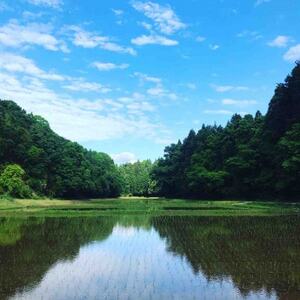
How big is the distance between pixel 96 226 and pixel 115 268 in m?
14.2

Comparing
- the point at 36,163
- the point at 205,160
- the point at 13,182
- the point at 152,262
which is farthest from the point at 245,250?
the point at 205,160

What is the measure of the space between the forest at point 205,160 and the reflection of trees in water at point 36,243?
83.1ft

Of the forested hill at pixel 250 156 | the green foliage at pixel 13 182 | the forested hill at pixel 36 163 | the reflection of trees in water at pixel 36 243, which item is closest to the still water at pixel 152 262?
the reflection of trees in water at pixel 36 243

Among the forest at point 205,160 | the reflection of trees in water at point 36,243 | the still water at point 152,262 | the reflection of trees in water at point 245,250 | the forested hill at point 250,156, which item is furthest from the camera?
the forest at point 205,160

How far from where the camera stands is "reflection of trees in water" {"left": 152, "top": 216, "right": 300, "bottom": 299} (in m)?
13.4

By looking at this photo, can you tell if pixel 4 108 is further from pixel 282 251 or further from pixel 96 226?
pixel 282 251

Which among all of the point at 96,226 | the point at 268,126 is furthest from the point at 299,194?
the point at 96,226

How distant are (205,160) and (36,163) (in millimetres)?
28878

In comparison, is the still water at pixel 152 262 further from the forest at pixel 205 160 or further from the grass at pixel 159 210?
the forest at pixel 205 160

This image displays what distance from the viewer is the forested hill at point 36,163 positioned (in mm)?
67894

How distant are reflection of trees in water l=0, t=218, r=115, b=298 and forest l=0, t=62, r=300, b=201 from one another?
998 inches

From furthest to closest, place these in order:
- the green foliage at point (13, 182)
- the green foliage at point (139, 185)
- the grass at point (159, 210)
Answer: the green foliage at point (139, 185)
the green foliage at point (13, 182)
the grass at point (159, 210)

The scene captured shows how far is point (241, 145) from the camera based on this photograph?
224 ft

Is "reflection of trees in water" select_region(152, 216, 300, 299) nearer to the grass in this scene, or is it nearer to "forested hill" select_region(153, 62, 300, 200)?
the grass
